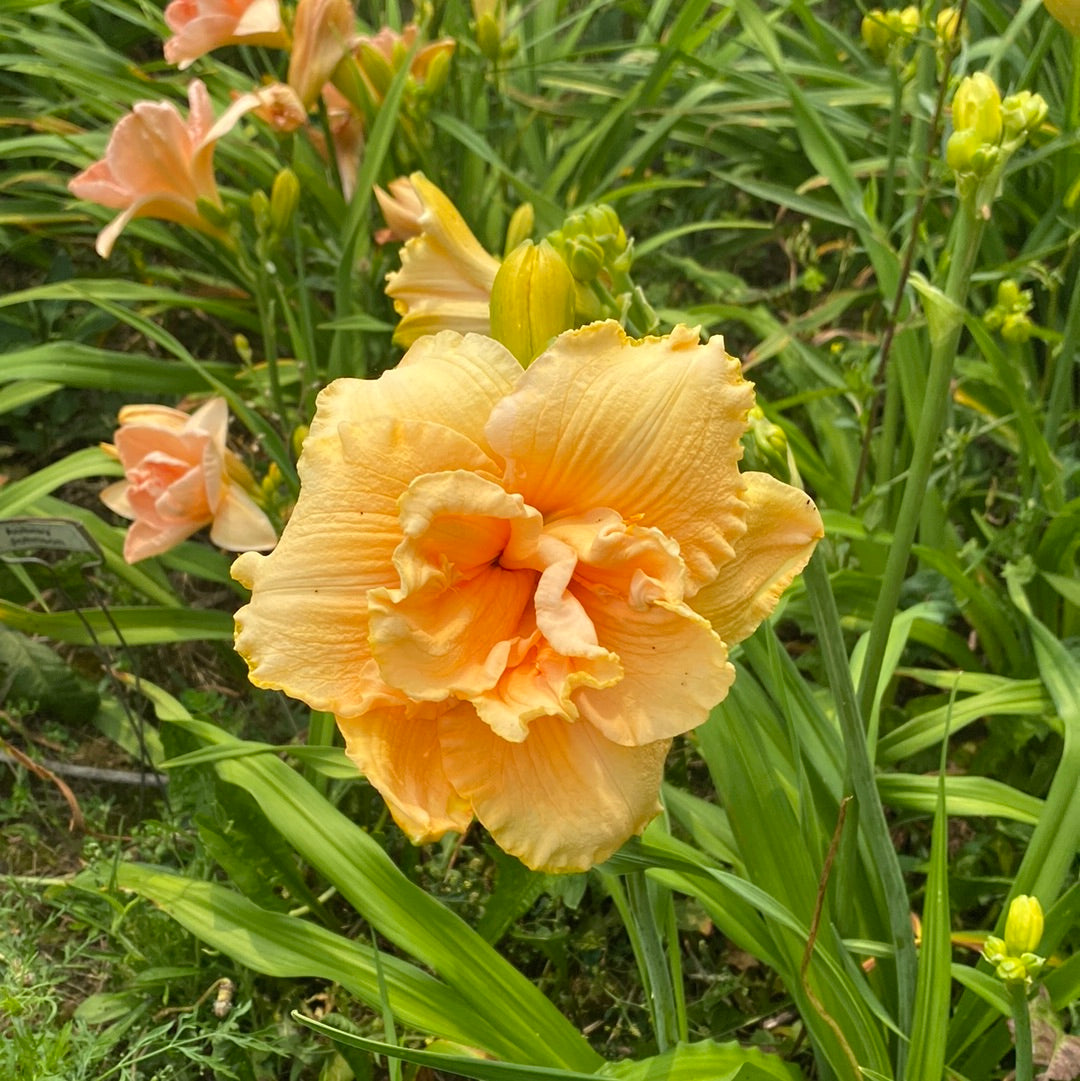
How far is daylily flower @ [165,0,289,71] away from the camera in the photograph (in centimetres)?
174

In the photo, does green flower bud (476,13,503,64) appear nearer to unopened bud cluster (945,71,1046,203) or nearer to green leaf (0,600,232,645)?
green leaf (0,600,232,645)

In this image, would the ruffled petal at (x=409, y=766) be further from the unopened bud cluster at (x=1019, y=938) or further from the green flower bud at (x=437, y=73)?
the green flower bud at (x=437, y=73)

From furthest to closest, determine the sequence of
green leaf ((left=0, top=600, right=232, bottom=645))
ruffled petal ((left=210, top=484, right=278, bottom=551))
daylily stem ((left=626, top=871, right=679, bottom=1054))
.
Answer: green leaf ((left=0, top=600, right=232, bottom=645)), ruffled petal ((left=210, top=484, right=278, bottom=551)), daylily stem ((left=626, top=871, right=679, bottom=1054))

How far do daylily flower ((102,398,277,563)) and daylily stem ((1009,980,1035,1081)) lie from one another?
1071 millimetres

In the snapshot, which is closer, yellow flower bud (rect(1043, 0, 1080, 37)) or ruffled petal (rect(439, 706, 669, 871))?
ruffled petal (rect(439, 706, 669, 871))

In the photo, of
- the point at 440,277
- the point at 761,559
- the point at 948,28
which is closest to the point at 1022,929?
the point at 761,559

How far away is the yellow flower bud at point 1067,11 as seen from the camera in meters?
0.99

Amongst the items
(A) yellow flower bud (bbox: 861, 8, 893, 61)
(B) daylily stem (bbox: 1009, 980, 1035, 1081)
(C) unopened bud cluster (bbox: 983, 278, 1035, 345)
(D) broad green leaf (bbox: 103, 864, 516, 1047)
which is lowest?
(D) broad green leaf (bbox: 103, 864, 516, 1047)

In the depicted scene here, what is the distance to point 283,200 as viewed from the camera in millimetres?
1645

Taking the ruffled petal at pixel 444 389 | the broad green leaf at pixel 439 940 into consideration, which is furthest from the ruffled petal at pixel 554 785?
the broad green leaf at pixel 439 940

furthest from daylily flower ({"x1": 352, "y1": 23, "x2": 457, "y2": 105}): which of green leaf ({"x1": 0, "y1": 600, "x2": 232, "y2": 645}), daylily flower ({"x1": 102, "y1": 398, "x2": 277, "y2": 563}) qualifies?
green leaf ({"x1": 0, "y1": 600, "x2": 232, "y2": 645})

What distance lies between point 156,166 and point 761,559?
122cm

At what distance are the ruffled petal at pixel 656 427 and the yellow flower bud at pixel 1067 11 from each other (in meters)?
0.51

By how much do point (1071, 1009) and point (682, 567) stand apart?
3.04ft
